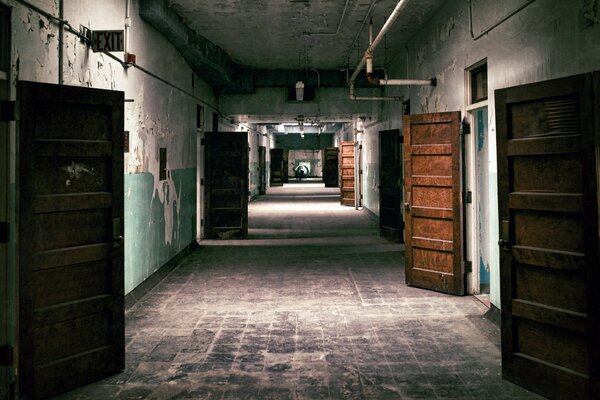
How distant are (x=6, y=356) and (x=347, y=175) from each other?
1361 cm

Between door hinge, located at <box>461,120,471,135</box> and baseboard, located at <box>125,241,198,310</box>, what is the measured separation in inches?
157

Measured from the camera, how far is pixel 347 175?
16.1 meters

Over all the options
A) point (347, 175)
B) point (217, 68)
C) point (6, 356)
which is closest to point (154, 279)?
point (6, 356)

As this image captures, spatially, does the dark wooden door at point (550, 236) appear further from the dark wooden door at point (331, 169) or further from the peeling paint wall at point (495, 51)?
the dark wooden door at point (331, 169)

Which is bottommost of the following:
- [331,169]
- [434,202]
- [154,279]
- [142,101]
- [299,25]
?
[154,279]

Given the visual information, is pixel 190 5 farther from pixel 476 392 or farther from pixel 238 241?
pixel 476 392

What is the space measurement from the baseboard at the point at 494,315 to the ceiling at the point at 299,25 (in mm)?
3750

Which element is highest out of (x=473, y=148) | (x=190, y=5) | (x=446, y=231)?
(x=190, y=5)

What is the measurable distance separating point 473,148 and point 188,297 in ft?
11.7

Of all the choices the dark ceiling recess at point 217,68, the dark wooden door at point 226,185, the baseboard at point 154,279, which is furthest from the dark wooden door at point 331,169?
the baseboard at point 154,279

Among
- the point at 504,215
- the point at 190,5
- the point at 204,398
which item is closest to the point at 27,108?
the point at 204,398

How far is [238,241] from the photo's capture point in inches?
371

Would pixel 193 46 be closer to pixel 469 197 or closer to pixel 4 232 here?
pixel 469 197

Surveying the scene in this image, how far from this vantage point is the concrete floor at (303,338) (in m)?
3.16
